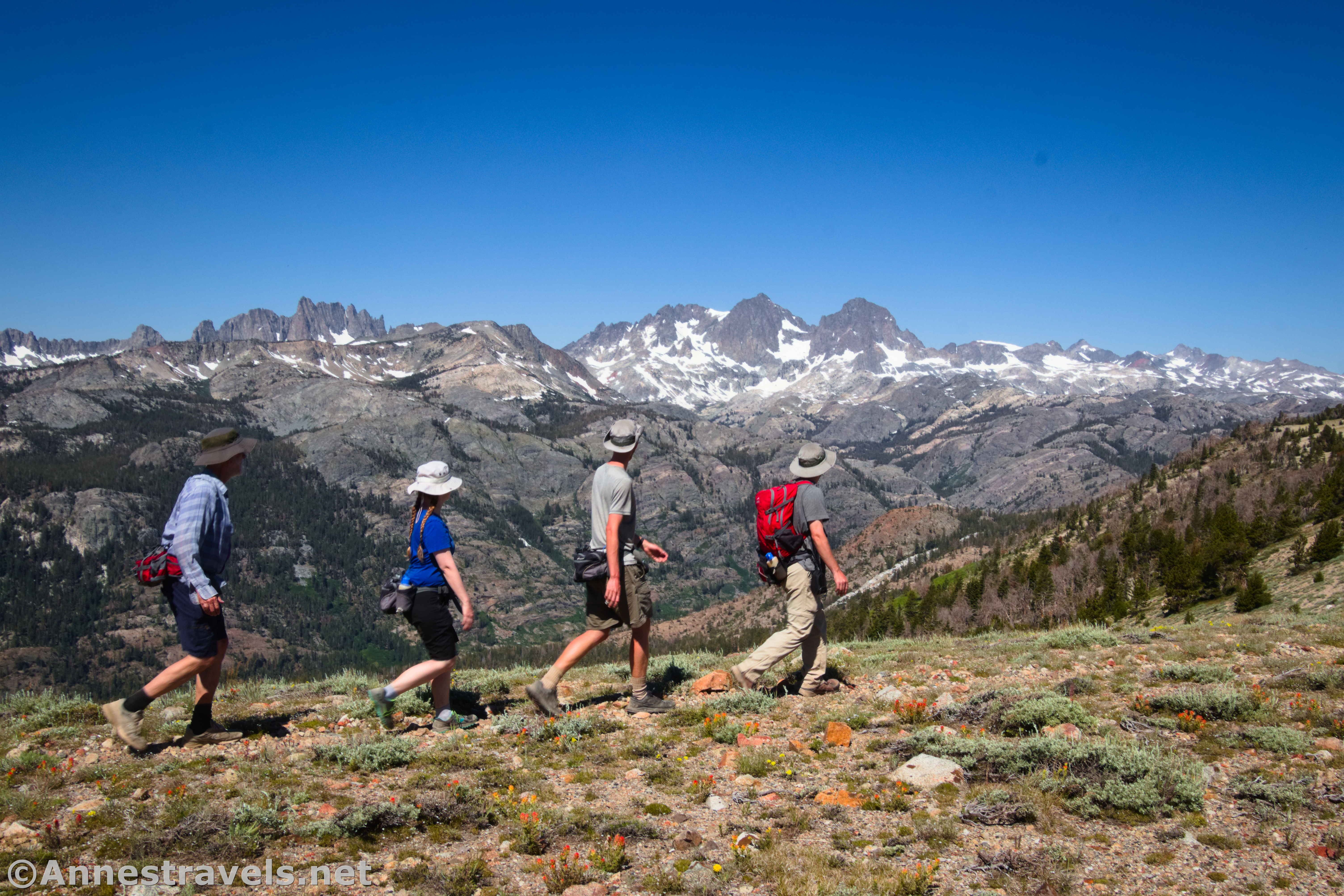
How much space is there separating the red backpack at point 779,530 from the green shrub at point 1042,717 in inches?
135

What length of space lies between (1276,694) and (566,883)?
917cm

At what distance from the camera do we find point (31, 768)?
7582 millimetres

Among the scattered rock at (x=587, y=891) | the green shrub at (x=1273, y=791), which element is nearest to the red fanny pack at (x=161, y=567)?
the scattered rock at (x=587, y=891)

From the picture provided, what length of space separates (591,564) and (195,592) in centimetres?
464

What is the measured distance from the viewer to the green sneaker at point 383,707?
9.20 meters

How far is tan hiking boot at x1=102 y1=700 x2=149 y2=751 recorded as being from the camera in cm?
823

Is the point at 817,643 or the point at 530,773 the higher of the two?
the point at 817,643

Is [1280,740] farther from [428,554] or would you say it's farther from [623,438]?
[428,554]

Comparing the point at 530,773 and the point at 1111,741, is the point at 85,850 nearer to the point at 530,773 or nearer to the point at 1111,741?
the point at 530,773

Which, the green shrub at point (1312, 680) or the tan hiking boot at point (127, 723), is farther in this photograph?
the green shrub at point (1312, 680)

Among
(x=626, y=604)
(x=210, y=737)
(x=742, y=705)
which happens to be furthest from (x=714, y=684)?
(x=210, y=737)

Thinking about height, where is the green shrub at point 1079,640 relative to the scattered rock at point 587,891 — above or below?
below

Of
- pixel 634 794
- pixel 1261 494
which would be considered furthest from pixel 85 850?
pixel 1261 494

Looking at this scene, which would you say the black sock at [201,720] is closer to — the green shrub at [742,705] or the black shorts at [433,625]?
the black shorts at [433,625]
